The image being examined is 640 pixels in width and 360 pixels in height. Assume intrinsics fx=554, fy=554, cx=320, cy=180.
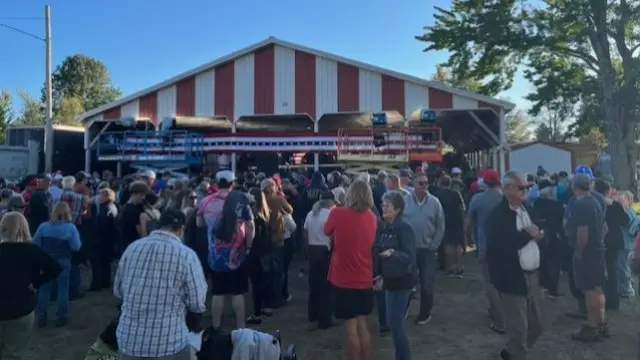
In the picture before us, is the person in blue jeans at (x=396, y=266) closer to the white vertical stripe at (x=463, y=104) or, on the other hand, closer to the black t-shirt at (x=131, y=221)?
the black t-shirt at (x=131, y=221)

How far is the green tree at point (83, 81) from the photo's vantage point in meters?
60.7

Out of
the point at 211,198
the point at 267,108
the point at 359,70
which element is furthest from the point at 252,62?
the point at 211,198

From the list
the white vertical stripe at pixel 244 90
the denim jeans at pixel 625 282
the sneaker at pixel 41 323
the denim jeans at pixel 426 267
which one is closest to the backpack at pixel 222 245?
the denim jeans at pixel 426 267

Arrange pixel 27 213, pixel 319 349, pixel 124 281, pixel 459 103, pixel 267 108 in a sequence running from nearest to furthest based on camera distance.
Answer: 1. pixel 124 281
2. pixel 319 349
3. pixel 27 213
4. pixel 459 103
5. pixel 267 108

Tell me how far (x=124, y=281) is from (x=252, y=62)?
16.3m

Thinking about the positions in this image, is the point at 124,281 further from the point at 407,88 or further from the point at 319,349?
the point at 407,88

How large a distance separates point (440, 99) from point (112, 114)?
37.5 ft

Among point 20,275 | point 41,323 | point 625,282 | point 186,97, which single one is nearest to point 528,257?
point 20,275

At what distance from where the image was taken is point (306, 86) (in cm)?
1864

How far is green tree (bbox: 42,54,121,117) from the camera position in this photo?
60.7m

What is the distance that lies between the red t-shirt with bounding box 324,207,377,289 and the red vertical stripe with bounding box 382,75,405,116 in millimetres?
13491

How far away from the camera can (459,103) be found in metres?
17.7

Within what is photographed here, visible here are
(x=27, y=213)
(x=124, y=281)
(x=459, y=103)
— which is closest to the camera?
(x=124, y=281)

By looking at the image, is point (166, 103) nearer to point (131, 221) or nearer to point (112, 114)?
point (112, 114)
